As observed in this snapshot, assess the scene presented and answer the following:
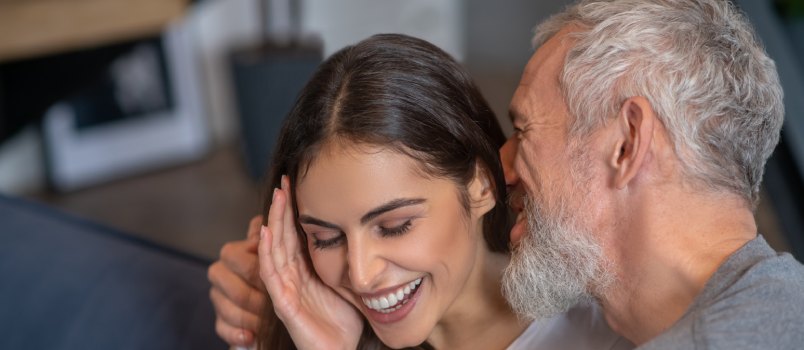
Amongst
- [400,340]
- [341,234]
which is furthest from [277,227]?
[400,340]

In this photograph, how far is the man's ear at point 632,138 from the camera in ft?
4.63

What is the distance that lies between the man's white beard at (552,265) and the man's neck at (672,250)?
0.05 m

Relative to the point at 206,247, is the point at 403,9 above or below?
above

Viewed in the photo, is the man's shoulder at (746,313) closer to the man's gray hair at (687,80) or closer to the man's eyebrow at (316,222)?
the man's gray hair at (687,80)

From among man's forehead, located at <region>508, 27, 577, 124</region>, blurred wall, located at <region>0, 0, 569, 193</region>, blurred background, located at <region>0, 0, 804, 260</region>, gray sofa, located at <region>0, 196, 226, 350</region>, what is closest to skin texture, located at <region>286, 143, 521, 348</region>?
man's forehead, located at <region>508, 27, 577, 124</region>

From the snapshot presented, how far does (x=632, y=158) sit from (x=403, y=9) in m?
4.38

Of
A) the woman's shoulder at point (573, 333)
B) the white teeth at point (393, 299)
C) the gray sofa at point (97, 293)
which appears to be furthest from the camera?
the gray sofa at point (97, 293)

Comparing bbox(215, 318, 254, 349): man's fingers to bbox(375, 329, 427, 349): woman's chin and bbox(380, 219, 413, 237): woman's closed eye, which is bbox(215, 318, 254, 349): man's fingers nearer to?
bbox(375, 329, 427, 349): woman's chin

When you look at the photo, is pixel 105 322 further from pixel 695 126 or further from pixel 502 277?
pixel 695 126

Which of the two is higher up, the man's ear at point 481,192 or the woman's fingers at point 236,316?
the man's ear at point 481,192

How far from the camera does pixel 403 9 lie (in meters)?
5.70

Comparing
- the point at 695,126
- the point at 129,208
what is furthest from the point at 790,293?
the point at 129,208

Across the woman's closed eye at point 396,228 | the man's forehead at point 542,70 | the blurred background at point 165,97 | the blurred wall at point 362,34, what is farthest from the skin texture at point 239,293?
the blurred wall at point 362,34

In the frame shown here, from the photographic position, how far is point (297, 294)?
1.66m
